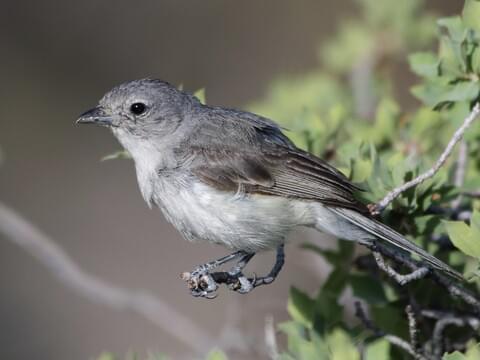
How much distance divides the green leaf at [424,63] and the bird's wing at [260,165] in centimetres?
59

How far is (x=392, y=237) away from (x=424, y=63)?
0.83 m

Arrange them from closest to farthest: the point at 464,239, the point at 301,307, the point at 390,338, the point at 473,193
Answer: the point at 464,239 < the point at 390,338 < the point at 301,307 < the point at 473,193

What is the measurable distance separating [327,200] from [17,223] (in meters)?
1.84

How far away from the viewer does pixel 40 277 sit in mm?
8672

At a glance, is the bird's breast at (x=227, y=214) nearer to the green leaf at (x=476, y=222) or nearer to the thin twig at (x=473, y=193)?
the thin twig at (x=473, y=193)

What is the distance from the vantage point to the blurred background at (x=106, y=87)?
8.88 meters

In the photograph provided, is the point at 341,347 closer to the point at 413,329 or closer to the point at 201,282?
the point at 413,329

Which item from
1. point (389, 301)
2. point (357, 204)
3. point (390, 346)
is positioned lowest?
point (390, 346)

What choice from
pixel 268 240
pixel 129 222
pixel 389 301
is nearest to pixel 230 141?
pixel 268 240

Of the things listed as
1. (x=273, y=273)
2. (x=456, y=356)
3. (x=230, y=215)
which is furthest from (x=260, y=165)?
(x=456, y=356)

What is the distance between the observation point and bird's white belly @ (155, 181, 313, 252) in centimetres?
367

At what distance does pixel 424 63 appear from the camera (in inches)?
144

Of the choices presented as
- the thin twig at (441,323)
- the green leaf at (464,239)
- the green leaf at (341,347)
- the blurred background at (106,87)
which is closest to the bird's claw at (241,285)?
the green leaf at (341,347)

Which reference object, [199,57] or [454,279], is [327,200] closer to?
[454,279]
